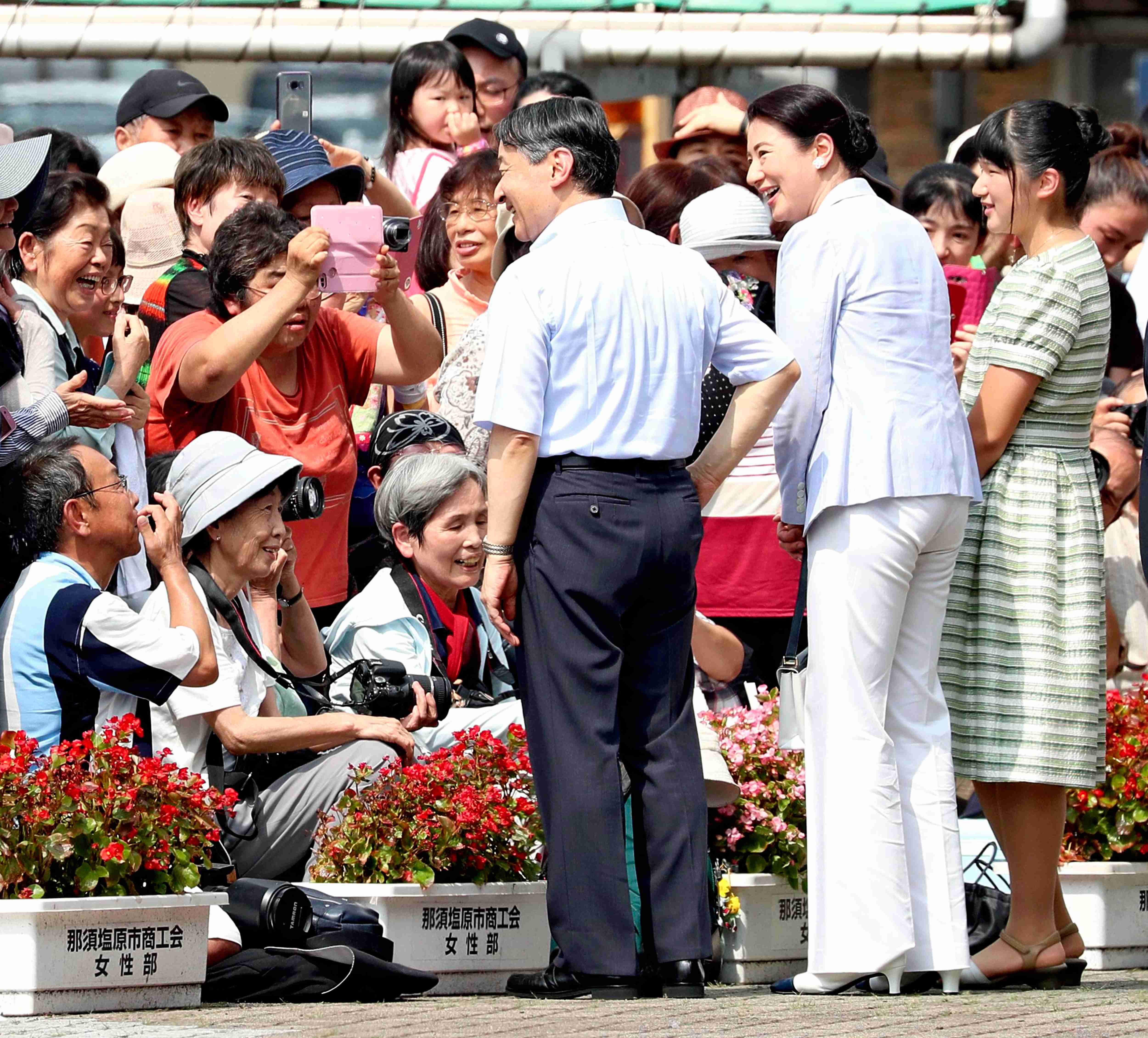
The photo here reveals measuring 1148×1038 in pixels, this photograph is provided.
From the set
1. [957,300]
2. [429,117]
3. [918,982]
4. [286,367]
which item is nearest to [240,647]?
[286,367]

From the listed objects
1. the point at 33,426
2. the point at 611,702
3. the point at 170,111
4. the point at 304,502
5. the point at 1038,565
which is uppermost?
the point at 170,111

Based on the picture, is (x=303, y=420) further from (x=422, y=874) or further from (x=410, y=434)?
(x=422, y=874)

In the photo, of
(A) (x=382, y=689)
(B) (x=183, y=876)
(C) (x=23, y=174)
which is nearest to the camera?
(B) (x=183, y=876)

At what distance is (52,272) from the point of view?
6.61 metres

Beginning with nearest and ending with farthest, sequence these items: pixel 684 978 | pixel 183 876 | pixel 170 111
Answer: pixel 183 876, pixel 684 978, pixel 170 111

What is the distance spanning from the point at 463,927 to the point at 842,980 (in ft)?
3.29

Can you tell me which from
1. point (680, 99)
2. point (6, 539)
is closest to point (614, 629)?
point (6, 539)

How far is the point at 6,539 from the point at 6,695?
1.39ft

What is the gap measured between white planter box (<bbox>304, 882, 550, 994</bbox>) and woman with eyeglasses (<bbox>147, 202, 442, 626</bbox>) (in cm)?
134

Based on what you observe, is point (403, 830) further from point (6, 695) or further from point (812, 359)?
point (812, 359)

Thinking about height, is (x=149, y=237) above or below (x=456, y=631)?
above

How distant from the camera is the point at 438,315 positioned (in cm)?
777

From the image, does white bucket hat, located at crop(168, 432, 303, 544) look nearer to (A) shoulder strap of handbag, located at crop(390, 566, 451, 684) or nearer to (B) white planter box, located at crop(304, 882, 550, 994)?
(A) shoulder strap of handbag, located at crop(390, 566, 451, 684)

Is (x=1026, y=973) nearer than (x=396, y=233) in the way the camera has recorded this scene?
Yes
